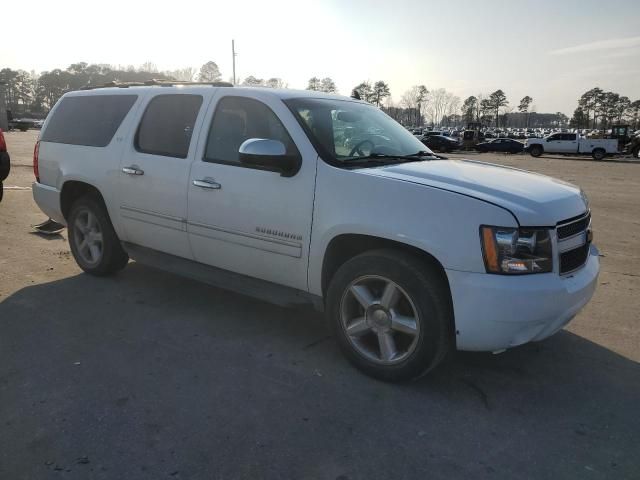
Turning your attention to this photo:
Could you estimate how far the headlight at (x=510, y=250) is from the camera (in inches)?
116

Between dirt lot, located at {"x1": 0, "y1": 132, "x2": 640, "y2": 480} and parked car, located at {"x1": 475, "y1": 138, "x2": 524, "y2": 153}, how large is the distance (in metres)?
39.3

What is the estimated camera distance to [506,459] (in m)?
2.65

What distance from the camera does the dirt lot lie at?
2.61 metres

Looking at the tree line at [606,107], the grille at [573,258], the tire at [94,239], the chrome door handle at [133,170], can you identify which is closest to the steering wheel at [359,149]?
the grille at [573,258]

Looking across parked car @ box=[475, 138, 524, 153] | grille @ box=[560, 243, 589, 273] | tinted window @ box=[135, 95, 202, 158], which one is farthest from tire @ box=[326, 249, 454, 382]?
parked car @ box=[475, 138, 524, 153]

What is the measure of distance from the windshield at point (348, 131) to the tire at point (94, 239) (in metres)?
2.41

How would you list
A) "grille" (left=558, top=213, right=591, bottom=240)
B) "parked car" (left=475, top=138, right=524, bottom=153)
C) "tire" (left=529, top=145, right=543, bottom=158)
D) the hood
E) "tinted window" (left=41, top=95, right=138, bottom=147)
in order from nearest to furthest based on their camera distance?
1. the hood
2. "grille" (left=558, top=213, right=591, bottom=240)
3. "tinted window" (left=41, top=95, right=138, bottom=147)
4. "tire" (left=529, top=145, right=543, bottom=158)
5. "parked car" (left=475, top=138, right=524, bottom=153)

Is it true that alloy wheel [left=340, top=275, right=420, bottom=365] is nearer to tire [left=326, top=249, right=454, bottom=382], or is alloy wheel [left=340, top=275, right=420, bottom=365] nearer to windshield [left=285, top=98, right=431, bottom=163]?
tire [left=326, top=249, right=454, bottom=382]

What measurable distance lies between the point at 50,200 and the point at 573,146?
36885 mm

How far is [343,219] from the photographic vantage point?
3422 millimetres

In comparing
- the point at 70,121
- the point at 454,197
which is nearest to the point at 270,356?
the point at 454,197

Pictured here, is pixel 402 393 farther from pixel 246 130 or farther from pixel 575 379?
pixel 246 130

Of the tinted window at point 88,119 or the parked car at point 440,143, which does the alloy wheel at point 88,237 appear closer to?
the tinted window at point 88,119

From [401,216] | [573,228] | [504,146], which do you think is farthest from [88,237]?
[504,146]
